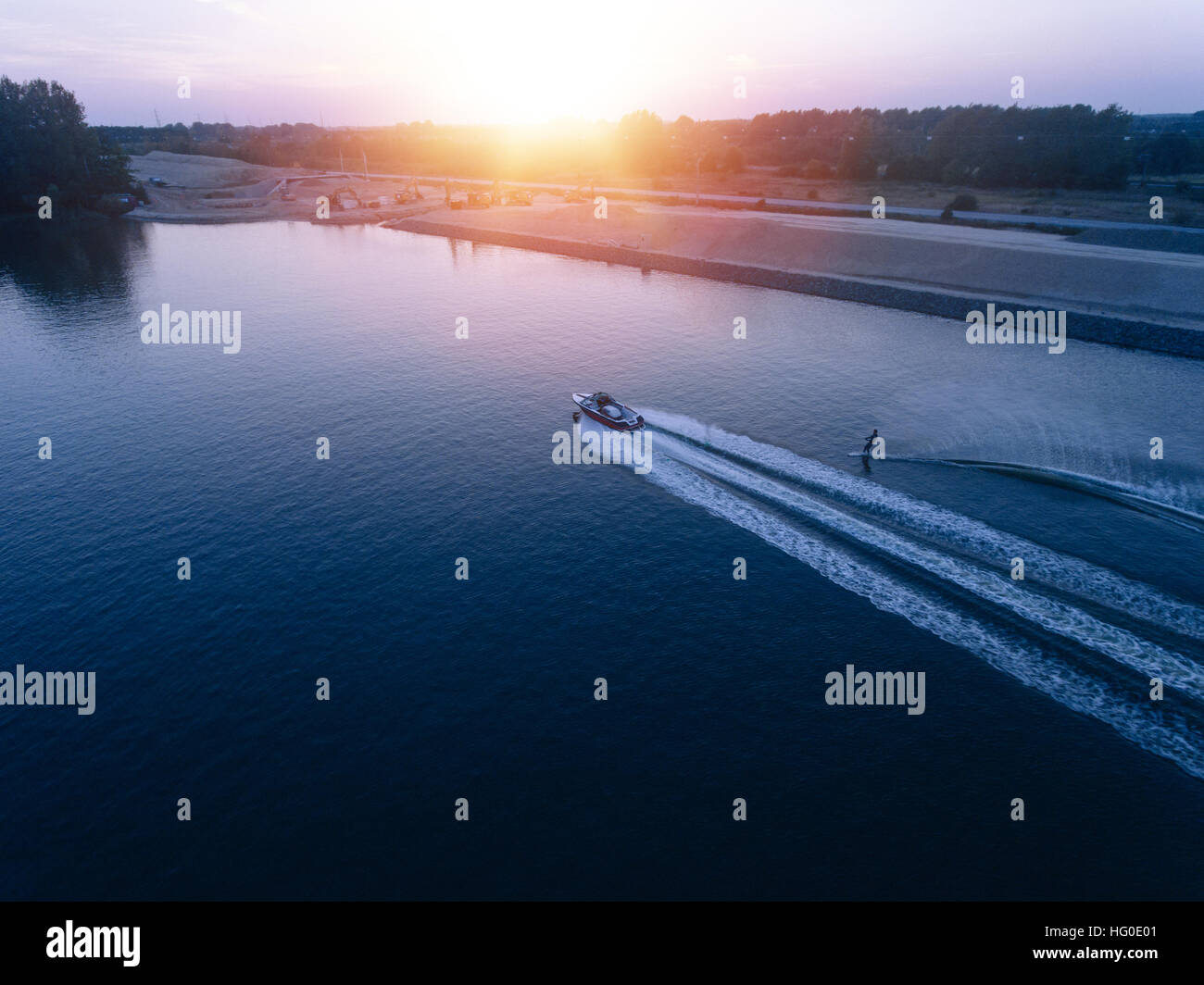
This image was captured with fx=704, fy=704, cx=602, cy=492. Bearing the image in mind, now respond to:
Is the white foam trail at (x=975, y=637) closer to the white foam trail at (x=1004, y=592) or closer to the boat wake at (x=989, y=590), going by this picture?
the boat wake at (x=989, y=590)

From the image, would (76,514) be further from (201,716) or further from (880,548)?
(880,548)

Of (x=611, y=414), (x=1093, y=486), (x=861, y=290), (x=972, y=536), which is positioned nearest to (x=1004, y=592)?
(x=972, y=536)

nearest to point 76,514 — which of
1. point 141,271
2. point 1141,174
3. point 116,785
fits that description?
point 116,785

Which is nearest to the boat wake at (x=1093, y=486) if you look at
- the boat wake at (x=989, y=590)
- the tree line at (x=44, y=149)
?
the boat wake at (x=989, y=590)

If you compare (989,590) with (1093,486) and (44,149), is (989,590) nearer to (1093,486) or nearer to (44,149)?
(1093,486)

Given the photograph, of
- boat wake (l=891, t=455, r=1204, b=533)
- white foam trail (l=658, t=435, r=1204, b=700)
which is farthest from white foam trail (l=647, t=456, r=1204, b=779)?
boat wake (l=891, t=455, r=1204, b=533)

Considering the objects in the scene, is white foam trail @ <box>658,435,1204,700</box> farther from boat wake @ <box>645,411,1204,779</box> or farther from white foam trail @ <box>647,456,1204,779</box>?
white foam trail @ <box>647,456,1204,779</box>
